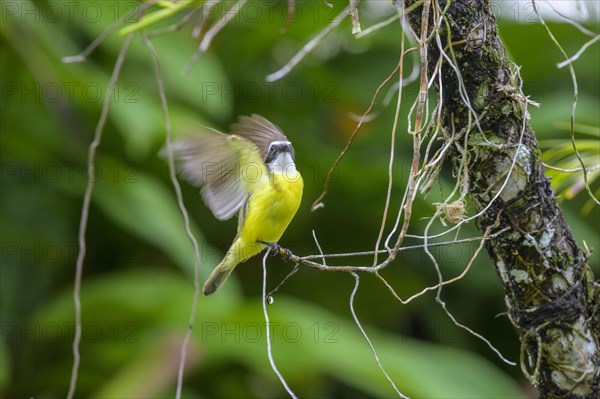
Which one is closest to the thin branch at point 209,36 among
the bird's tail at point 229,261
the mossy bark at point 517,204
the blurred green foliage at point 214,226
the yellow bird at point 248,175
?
the mossy bark at point 517,204

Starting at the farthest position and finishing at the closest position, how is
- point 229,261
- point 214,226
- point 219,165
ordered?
point 214,226 → point 229,261 → point 219,165

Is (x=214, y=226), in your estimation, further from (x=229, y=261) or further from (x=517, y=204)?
(x=517, y=204)

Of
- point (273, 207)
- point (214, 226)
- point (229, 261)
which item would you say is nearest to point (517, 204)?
point (273, 207)

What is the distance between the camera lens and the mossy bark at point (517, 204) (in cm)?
114

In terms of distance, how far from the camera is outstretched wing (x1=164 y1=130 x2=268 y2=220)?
1643 millimetres

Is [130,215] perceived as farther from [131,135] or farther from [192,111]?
[192,111]

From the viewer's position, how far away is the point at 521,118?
1163 mm

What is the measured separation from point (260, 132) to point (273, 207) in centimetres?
19

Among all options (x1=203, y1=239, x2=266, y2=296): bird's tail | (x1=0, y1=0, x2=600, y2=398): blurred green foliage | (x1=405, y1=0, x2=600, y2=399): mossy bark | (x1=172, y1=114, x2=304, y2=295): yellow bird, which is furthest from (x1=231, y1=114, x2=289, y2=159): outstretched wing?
(x1=0, y1=0, x2=600, y2=398): blurred green foliage

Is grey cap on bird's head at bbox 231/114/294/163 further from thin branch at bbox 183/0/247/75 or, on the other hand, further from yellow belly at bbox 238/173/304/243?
thin branch at bbox 183/0/247/75

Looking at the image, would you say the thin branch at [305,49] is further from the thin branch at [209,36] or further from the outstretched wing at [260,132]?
the outstretched wing at [260,132]

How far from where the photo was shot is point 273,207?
1822 mm

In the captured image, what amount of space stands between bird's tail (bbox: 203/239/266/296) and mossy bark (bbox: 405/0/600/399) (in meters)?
0.85

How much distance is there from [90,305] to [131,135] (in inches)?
28.3
